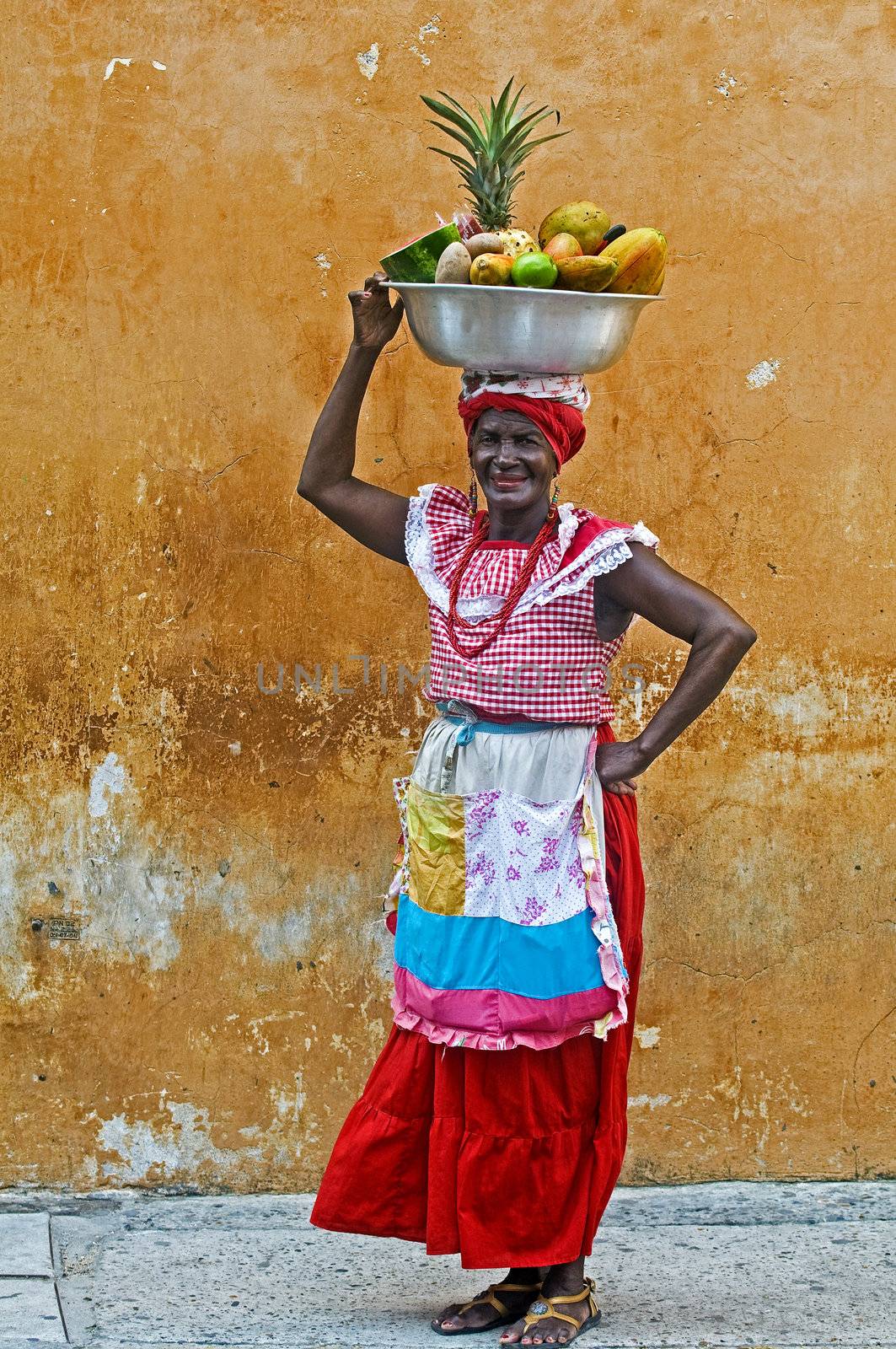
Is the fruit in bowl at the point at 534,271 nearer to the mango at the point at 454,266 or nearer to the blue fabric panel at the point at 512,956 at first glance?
the mango at the point at 454,266

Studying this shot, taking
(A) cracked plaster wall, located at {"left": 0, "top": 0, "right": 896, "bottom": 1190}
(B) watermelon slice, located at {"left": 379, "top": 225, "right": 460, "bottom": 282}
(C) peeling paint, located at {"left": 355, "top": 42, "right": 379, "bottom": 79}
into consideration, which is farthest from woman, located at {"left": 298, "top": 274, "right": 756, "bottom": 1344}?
(C) peeling paint, located at {"left": 355, "top": 42, "right": 379, "bottom": 79}

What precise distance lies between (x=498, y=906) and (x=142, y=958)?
1239mm

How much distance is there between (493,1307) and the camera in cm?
331

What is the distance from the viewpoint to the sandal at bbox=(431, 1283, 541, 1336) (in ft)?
10.7

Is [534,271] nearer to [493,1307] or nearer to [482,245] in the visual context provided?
[482,245]

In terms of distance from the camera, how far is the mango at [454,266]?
294 centimetres

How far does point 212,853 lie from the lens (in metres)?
3.97

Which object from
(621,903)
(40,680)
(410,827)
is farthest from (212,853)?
(621,903)

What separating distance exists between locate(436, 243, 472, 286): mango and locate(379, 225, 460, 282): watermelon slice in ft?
0.26

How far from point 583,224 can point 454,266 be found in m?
0.29

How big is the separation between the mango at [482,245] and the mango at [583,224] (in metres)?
0.16

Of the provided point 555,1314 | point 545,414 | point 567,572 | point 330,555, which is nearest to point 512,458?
point 545,414

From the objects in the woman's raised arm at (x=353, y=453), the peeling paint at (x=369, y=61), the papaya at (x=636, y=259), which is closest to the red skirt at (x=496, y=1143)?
the woman's raised arm at (x=353, y=453)

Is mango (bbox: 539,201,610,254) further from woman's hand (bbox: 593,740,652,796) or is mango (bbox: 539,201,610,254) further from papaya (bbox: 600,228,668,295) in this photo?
woman's hand (bbox: 593,740,652,796)
